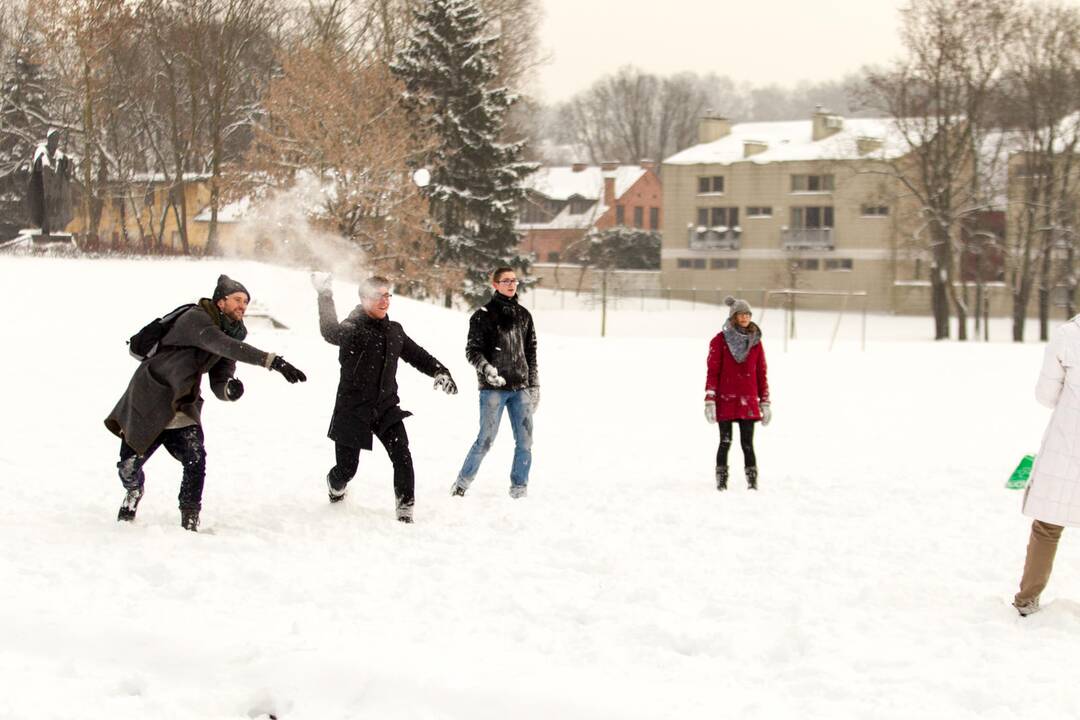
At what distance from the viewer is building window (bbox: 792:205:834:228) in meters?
60.0

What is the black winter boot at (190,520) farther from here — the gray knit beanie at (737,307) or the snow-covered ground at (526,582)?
the gray knit beanie at (737,307)

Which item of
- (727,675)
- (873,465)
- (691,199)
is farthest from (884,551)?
(691,199)

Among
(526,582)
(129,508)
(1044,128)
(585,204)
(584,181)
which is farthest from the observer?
(584,181)

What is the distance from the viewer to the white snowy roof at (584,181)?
76.6 meters

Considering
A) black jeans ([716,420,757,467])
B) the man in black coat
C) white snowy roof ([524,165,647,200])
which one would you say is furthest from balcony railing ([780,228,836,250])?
the man in black coat

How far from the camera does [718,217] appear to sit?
6284 cm

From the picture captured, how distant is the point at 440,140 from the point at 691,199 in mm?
28163

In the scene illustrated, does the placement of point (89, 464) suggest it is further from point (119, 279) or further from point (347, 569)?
point (119, 279)

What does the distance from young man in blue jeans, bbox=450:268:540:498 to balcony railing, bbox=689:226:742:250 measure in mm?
54019

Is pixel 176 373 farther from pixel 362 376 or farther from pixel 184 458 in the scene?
pixel 362 376

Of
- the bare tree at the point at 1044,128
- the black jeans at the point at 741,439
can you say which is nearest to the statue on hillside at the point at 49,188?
the black jeans at the point at 741,439

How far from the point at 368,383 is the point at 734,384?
3.31 metres

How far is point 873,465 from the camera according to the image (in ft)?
40.3

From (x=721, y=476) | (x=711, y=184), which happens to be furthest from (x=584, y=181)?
(x=721, y=476)
